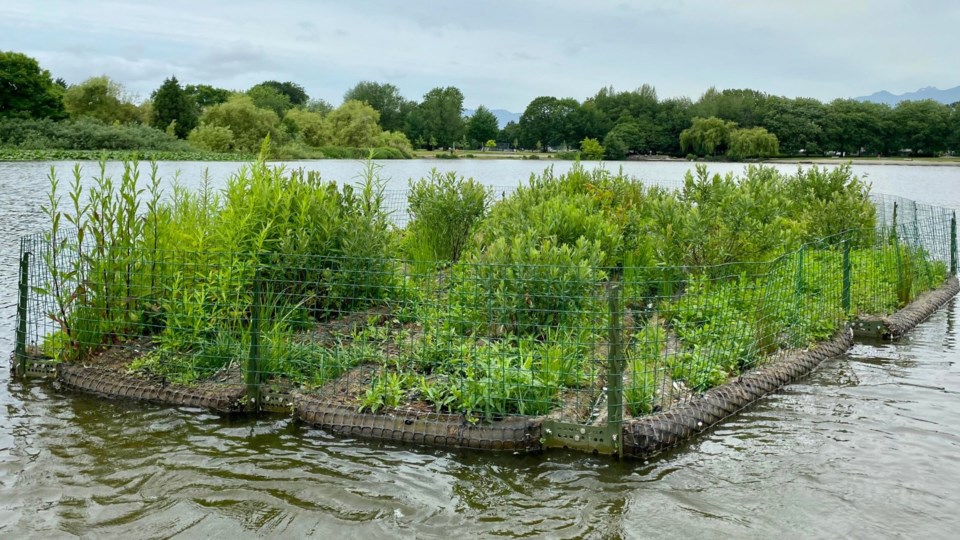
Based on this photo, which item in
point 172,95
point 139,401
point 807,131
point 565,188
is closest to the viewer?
point 139,401

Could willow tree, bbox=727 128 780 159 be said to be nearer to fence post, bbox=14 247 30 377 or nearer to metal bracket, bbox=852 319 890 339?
metal bracket, bbox=852 319 890 339

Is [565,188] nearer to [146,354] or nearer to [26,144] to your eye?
[146,354]

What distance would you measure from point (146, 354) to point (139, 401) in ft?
1.94

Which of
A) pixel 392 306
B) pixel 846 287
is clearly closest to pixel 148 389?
pixel 392 306

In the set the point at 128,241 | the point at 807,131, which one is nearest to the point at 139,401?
the point at 128,241

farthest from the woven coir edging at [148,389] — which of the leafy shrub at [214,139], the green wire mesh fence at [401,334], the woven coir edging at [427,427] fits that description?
the leafy shrub at [214,139]

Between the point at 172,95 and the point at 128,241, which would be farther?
the point at 172,95

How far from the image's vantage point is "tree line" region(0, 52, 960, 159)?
65.2 metres

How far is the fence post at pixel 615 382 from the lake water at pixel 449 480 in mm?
207

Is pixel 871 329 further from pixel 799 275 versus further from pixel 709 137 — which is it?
pixel 709 137

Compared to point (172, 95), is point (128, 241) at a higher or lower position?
lower

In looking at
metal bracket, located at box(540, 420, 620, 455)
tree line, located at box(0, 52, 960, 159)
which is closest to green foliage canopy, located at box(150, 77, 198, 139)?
tree line, located at box(0, 52, 960, 159)

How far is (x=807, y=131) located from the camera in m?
101

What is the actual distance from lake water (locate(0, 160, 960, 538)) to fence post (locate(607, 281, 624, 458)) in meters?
0.21
